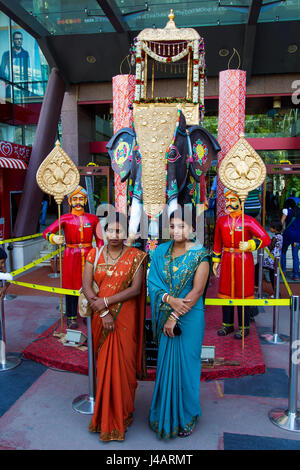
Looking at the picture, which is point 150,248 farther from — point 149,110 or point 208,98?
point 208,98

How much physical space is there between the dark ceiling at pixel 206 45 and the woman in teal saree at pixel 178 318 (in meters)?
6.52

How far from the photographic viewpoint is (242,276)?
432 centimetres

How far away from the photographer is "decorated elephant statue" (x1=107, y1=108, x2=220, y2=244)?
4195 millimetres

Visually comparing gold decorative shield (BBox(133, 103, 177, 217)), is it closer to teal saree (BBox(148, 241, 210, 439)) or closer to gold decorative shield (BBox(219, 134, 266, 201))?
gold decorative shield (BBox(219, 134, 266, 201))

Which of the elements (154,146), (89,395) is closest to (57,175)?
(154,146)

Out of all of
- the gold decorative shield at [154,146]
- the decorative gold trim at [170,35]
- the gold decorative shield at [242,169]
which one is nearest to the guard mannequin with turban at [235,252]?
the gold decorative shield at [242,169]

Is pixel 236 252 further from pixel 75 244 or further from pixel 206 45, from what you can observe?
pixel 206 45

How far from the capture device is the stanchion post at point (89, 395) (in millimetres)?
3205

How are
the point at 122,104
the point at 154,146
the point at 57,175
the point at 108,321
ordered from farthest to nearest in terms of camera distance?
the point at 122,104 < the point at 57,175 < the point at 154,146 < the point at 108,321

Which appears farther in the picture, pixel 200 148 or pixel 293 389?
pixel 200 148

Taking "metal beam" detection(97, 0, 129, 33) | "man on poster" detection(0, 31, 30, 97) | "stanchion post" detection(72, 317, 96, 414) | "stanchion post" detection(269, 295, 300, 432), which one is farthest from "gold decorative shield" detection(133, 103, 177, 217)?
"man on poster" detection(0, 31, 30, 97)

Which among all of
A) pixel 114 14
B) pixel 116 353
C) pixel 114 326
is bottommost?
pixel 116 353

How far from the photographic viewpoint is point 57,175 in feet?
15.3

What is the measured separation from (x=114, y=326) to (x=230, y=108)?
203 inches
